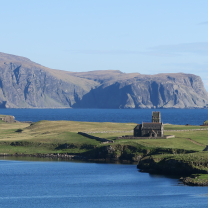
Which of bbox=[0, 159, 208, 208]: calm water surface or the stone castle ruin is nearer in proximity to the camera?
bbox=[0, 159, 208, 208]: calm water surface

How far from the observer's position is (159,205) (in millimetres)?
69875

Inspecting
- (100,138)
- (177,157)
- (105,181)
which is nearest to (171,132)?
(100,138)

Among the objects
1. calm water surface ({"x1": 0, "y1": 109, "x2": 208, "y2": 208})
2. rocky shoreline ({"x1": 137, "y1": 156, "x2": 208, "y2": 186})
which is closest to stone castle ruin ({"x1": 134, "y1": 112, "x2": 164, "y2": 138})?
calm water surface ({"x1": 0, "y1": 109, "x2": 208, "y2": 208})

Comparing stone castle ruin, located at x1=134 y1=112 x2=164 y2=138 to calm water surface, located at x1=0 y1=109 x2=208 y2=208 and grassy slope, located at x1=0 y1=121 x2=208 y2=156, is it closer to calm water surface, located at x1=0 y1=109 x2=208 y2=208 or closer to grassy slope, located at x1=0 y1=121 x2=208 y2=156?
grassy slope, located at x1=0 y1=121 x2=208 y2=156

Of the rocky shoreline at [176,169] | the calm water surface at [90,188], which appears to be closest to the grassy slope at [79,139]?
the rocky shoreline at [176,169]

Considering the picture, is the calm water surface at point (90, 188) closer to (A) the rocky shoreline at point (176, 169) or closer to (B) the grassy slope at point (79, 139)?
(A) the rocky shoreline at point (176, 169)

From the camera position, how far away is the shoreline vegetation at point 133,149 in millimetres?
90812

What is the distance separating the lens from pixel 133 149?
115375mm

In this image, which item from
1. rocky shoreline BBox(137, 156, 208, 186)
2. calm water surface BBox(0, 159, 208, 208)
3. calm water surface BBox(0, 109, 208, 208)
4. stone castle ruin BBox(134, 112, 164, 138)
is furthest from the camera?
stone castle ruin BBox(134, 112, 164, 138)

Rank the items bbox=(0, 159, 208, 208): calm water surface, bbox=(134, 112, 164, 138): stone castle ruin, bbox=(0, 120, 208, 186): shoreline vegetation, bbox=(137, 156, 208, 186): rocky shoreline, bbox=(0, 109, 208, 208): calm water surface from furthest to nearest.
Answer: bbox=(134, 112, 164, 138): stone castle ruin
bbox=(0, 120, 208, 186): shoreline vegetation
bbox=(137, 156, 208, 186): rocky shoreline
bbox=(0, 159, 208, 208): calm water surface
bbox=(0, 109, 208, 208): calm water surface

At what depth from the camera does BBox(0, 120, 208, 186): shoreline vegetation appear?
90812 mm

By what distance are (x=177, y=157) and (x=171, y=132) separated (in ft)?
171

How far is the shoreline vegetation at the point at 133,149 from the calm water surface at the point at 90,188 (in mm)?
4248

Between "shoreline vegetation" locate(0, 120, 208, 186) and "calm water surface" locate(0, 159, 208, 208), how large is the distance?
4248 millimetres
